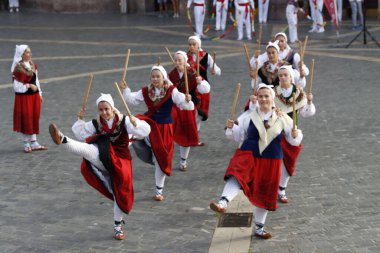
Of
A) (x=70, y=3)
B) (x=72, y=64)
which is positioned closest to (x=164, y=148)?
(x=72, y=64)

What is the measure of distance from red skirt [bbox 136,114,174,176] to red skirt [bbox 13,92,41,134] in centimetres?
285

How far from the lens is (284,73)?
1011 cm

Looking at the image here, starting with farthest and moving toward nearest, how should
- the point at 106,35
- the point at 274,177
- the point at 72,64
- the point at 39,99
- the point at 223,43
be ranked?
the point at 106,35 < the point at 223,43 < the point at 72,64 < the point at 39,99 < the point at 274,177

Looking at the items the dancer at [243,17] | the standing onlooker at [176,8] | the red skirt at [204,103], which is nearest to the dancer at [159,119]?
the red skirt at [204,103]

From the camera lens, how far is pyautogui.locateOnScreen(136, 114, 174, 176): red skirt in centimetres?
1038

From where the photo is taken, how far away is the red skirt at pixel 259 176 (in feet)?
28.5

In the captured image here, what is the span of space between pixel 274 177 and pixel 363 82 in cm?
908

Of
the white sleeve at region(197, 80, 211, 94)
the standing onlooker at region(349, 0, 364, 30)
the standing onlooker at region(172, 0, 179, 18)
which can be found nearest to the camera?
the white sleeve at region(197, 80, 211, 94)

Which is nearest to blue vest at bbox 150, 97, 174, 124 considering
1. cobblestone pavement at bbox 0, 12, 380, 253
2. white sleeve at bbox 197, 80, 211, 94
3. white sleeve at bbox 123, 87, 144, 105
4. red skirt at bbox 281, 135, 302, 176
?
white sleeve at bbox 123, 87, 144, 105

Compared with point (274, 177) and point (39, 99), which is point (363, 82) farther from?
point (274, 177)

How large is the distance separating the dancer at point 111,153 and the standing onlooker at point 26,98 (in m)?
3.80

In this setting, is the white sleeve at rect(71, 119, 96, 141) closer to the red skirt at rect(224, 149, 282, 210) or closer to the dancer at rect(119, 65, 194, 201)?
the dancer at rect(119, 65, 194, 201)

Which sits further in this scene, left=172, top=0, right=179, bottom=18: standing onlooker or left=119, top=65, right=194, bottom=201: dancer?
left=172, top=0, right=179, bottom=18: standing onlooker

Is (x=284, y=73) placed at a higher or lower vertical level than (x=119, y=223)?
higher
